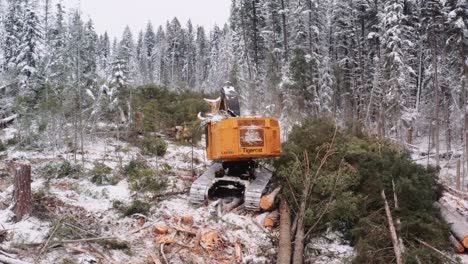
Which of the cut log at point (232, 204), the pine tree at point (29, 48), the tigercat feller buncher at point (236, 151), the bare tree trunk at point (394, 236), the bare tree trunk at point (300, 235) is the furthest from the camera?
the pine tree at point (29, 48)

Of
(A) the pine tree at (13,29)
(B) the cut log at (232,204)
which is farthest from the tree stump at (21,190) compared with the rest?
(A) the pine tree at (13,29)

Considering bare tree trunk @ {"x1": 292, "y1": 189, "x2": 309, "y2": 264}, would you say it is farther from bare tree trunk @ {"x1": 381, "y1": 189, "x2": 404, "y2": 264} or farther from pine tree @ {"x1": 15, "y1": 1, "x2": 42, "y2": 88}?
pine tree @ {"x1": 15, "y1": 1, "x2": 42, "y2": 88}

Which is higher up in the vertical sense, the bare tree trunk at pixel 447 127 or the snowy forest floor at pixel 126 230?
the bare tree trunk at pixel 447 127

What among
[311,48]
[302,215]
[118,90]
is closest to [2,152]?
[118,90]

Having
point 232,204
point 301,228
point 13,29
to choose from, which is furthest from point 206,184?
point 13,29

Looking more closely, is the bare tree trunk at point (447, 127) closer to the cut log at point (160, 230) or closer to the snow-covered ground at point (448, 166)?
the snow-covered ground at point (448, 166)

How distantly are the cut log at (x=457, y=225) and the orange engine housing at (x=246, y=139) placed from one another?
3904 mm

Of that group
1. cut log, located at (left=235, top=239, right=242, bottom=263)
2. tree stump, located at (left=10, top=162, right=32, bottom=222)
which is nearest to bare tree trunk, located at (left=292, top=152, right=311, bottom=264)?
cut log, located at (left=235, top=239, right=242, bottom=263)

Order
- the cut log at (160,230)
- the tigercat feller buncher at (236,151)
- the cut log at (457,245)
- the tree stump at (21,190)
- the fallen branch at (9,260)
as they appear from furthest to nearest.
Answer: the tigercat feller buncher at (236,151), the cut log at (160,230), the tree stump at (21,190), the cut log at (457,245), the fallen branch at (9,260)

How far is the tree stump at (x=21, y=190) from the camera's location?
8.69m

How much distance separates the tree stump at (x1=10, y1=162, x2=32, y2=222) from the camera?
8688 mm

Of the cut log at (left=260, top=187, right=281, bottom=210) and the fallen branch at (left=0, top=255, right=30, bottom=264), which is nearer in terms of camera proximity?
the fallen branch at (left=0, top=255, right=30, bottom=264)

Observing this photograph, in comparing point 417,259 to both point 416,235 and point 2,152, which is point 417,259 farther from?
point 2,152

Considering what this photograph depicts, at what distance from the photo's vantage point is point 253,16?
3844 cm
